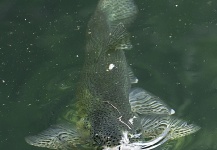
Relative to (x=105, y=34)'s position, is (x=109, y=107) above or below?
below

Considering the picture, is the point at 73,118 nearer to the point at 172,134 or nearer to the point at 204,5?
the point at 172,134

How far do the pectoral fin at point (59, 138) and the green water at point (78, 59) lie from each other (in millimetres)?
398

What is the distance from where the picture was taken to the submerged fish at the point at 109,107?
452 centimetres

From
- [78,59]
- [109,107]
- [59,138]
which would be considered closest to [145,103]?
[109,107]

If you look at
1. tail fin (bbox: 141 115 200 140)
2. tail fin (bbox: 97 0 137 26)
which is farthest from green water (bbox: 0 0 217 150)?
tail fin (bbox: 97 0 137 26)

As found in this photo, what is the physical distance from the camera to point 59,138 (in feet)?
15.8

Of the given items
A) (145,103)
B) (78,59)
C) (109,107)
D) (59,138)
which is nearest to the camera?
(109,107)

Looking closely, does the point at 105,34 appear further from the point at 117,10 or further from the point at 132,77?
the point at 132,77

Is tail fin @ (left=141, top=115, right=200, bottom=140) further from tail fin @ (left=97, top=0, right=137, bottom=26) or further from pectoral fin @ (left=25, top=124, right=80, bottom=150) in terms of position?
tail fin @ (left=97, top=0, right=137, bottom=26)

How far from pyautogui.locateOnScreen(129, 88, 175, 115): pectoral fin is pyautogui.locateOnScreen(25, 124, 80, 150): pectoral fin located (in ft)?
A: 1.74

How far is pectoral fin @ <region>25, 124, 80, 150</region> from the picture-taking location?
4738 mm

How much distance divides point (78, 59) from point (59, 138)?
1.20 meters

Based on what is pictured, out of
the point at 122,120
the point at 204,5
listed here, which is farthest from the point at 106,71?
the point at 204,5

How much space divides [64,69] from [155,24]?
102 cm
